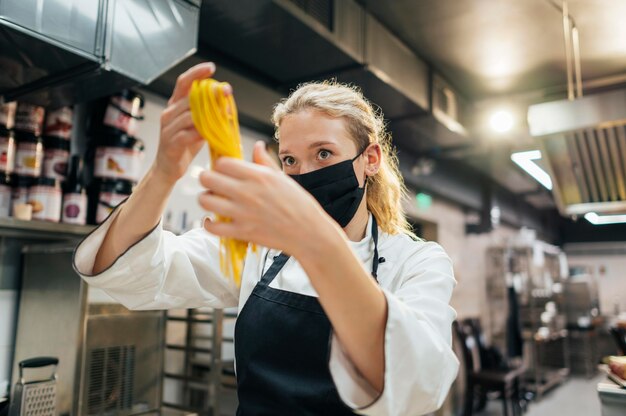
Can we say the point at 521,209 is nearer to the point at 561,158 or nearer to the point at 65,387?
the point at 561,158

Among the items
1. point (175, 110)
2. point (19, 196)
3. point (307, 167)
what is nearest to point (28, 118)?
point (19, 196)

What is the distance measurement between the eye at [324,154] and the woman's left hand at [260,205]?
58cm

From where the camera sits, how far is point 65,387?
2.11 m

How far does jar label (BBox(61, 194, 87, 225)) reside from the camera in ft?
7.72

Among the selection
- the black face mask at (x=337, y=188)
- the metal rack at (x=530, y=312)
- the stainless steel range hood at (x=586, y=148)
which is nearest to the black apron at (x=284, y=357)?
the black face mask at (x=337, y=188)

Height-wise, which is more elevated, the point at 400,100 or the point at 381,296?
the point at 400,100

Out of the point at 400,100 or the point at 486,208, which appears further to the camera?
the point at 486,208

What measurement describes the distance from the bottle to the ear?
1656 millimetres

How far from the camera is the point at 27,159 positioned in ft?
7.54

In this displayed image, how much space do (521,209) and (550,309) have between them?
75.9 inches

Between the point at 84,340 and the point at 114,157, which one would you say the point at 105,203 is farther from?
the point at 84,340

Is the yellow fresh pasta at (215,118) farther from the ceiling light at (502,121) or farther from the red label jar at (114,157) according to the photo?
the ceiling light at (502,121)

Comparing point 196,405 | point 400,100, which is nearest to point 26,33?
point 196,405

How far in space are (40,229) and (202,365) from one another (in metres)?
1.35
